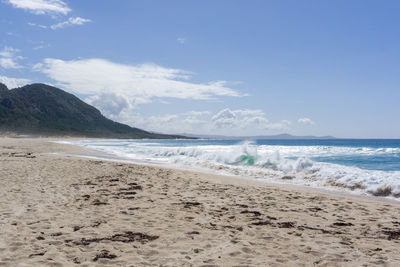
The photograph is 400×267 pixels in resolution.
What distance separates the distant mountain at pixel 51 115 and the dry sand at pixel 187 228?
11885cm

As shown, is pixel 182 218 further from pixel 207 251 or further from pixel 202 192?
pixel 202 192

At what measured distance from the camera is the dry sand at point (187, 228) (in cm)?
408

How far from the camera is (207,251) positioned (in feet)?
14.2

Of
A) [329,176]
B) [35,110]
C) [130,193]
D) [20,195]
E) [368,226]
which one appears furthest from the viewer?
[35,110]

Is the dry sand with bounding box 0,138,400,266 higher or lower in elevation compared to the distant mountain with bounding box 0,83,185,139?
lower

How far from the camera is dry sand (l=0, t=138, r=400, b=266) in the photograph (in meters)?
4.08

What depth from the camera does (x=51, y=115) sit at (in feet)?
493

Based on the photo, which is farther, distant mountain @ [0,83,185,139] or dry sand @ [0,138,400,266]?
distant mountain @ [0,83,185,139]

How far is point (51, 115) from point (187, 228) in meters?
163

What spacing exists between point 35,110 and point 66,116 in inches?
643

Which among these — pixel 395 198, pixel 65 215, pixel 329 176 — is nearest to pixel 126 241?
pixel 65 215

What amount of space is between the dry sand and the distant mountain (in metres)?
119

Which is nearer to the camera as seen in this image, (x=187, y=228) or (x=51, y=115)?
(x=187, y=228)

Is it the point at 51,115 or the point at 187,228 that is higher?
the point at 51,115
